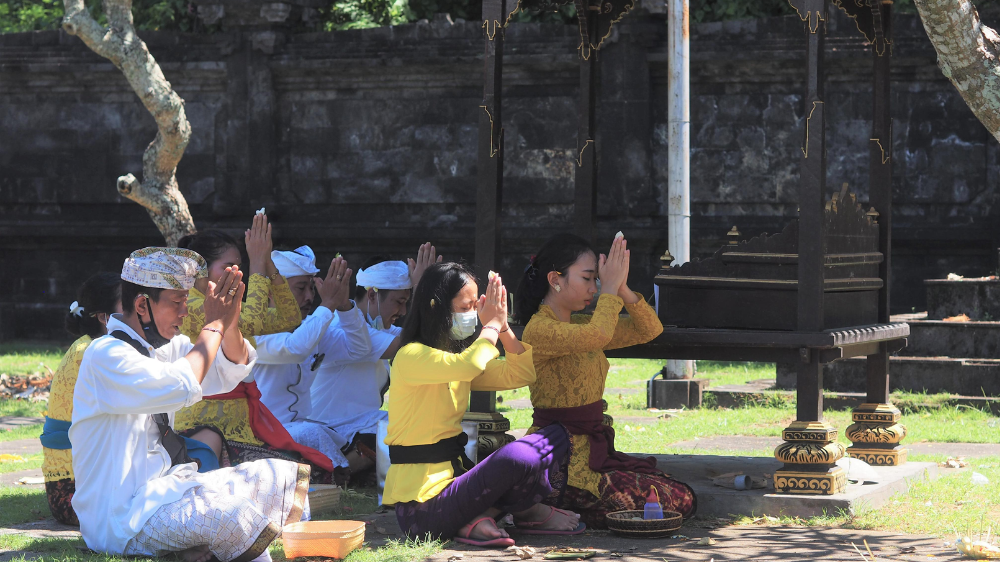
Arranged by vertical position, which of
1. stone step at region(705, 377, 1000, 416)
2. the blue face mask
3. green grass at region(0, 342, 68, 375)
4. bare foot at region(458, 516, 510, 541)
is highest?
the blue face mask

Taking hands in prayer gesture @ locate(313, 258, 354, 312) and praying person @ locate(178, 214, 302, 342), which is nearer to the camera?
praying person @ locate(178, 214, 302, 342)

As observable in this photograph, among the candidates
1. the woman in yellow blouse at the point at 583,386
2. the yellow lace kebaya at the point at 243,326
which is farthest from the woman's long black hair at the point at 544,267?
the yellow lace kebaya at the point at 243,326

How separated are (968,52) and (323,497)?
3.83m

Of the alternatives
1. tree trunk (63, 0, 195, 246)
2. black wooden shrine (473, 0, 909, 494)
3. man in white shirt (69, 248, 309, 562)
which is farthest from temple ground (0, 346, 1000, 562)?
tree trunk (63, 0, 195, 246)

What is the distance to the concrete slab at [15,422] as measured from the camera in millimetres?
9938

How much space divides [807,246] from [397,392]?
→ 217 centimetres

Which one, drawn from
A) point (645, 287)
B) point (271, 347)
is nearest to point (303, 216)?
point (645, 287)

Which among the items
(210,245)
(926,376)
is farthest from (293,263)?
(926,376)

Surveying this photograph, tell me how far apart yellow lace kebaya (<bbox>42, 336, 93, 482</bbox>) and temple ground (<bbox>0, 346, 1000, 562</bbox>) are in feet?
0.95

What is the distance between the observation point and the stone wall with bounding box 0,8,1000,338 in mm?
14008

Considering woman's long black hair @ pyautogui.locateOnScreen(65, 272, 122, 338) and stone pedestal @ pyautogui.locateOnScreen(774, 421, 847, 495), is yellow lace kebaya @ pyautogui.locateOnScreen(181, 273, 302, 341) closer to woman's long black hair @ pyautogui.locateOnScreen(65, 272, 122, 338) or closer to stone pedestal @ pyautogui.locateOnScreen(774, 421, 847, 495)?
woman's long black hair @ pyautogui.locateOnScreen(65, 272, 122, 338)

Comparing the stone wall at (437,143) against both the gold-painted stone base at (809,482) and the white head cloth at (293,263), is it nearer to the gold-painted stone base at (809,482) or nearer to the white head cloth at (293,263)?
the white head cloth at (293,263)

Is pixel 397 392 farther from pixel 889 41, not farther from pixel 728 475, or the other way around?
pixel 889 41

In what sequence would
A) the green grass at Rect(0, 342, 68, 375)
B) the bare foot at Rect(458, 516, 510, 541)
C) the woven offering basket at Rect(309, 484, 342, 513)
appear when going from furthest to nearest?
1. the green grass at Rect(0, 342, 68, 375)
2. the woven offering basket at Rect(309, 484, 342, 513)
3. the bare foot at Rect(458, 516, 510, 541)
